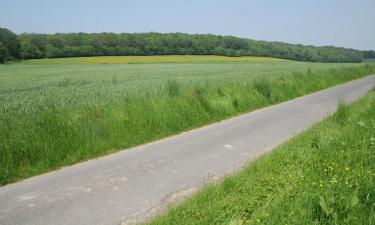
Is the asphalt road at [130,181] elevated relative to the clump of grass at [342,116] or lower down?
lower down

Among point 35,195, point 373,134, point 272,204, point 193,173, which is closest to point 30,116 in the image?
point 35,195

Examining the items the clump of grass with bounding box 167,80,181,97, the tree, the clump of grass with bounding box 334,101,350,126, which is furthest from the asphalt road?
the tree

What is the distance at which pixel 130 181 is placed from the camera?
6215 mm

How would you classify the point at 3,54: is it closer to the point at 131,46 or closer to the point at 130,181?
the point at 131,46

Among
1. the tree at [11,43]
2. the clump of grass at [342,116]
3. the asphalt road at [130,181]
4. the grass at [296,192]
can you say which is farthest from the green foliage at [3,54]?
the grass at [296,192]

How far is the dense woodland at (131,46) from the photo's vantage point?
82438 millimetres

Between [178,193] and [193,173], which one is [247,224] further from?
[193,173]

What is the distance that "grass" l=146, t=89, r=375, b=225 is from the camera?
4141 millimetres

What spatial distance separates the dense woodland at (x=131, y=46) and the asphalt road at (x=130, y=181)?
75821 mm

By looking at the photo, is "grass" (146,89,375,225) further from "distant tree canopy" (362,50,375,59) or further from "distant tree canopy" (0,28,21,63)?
"distant tree canopy" (362,50,375,59)

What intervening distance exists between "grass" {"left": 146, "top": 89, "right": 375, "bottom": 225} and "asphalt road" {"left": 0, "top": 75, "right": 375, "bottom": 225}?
2.39 feet

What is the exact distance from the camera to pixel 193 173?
6.71 m

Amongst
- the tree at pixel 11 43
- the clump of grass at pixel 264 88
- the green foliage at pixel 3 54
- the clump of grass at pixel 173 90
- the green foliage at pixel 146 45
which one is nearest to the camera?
the clump of grass at pixel 173 90

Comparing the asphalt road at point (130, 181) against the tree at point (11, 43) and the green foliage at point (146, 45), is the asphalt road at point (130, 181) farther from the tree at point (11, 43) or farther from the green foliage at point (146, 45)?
the green foliage at point (146, 45)
